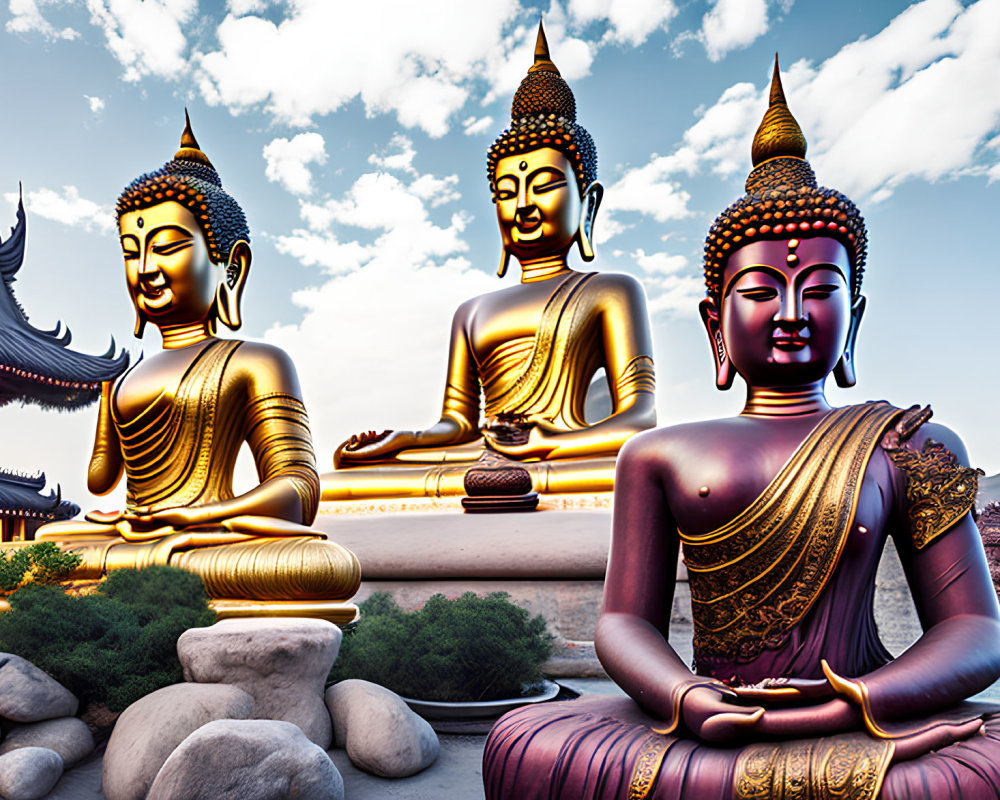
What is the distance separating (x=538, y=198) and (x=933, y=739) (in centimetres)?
591

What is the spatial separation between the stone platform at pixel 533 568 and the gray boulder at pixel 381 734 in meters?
1.61

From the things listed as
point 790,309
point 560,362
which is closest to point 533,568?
point 560,362

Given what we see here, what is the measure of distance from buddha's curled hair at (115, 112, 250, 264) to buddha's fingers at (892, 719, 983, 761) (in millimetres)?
4842

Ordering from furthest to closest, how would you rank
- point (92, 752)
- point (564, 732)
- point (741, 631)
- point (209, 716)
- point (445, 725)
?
point (445, 725)
point (92, 752)
point (209, 716)
point (741, 631)
point (564, 732)

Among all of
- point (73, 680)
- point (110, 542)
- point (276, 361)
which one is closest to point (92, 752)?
point (73, 680)

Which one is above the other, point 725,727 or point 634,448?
point 634,448

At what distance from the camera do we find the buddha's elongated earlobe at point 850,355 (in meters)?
2.51

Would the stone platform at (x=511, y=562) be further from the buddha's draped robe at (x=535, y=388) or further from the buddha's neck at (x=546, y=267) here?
the buddha's neck at (x=546, y=267)

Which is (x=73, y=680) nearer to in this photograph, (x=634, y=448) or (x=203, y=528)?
(x=203, y=528)

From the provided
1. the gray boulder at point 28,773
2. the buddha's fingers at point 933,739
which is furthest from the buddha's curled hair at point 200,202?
the buddha's fingers at point 933,739

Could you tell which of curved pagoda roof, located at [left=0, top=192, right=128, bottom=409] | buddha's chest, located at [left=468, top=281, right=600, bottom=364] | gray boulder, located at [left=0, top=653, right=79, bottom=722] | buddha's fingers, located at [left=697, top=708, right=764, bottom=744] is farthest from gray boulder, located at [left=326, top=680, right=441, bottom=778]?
curved pagoda roof, located at [left=0, top=192, right=128, bottom=409]

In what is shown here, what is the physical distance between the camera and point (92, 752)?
336 cm

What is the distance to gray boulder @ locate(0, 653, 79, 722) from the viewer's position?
314cm

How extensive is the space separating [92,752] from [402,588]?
251cm
